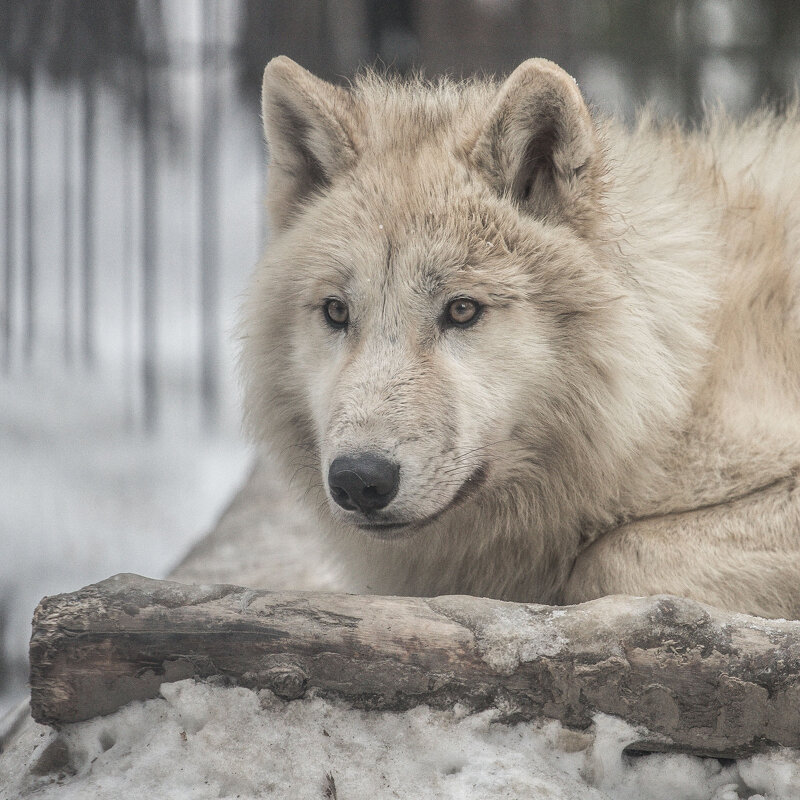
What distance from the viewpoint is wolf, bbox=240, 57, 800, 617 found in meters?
2.65

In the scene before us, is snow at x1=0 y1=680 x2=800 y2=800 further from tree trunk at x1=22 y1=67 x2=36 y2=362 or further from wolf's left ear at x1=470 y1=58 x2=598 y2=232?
tree trunk at x1=22 y1=67 x2=36 y2=362

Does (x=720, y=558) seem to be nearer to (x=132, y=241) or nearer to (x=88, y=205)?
(x=88, y=205)

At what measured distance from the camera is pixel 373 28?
30.8 feet

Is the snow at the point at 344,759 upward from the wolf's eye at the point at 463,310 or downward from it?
downward

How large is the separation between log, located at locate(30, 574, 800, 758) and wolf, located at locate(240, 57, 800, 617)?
17.6 inches

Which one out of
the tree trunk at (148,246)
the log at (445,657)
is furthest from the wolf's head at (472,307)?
the tree trunk at (148,246)

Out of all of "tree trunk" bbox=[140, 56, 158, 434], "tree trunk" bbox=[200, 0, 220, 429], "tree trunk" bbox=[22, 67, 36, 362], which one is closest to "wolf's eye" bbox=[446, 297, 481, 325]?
"tree trunk" bbox=[22, 67, 36, 362]

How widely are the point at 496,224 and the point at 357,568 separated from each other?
142 cm

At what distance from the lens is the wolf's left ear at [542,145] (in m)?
2.69

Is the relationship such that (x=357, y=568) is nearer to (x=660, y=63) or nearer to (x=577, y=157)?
(x=577, y=157)

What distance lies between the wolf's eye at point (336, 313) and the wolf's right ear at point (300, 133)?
541mm

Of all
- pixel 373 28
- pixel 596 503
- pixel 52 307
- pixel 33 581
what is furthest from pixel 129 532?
pixel 373 28

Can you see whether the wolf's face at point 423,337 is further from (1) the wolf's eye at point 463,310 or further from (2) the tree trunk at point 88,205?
(2) the tree trunk at point 88,205

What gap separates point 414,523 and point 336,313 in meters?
0.81
